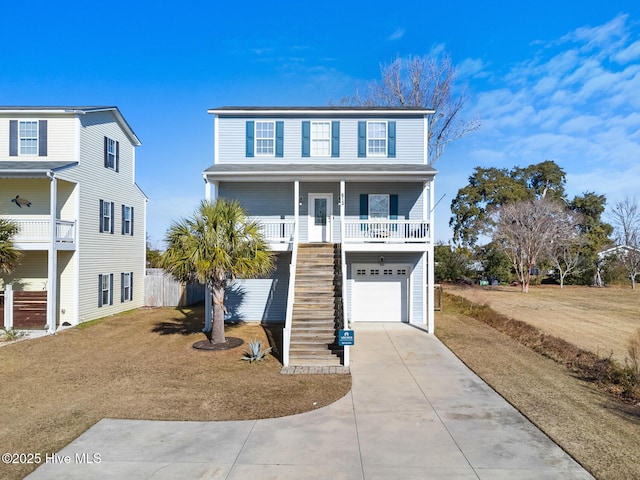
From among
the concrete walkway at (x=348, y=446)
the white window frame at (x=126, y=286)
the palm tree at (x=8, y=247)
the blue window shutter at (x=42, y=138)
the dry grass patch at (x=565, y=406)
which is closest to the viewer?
the concrete walkway at (x=348, y=446)

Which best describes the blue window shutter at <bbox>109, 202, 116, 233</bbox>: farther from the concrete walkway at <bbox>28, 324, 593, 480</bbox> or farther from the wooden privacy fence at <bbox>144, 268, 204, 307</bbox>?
the concrete walkway at <bbox>28, 324, 593, 480</bbox>

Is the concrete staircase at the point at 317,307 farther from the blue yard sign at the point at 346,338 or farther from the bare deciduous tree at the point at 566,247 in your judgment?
the bare deciduous tree at the point at 566,247

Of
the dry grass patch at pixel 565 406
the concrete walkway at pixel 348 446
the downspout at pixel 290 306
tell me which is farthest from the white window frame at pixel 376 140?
the concrete walkway at pixel 348 446

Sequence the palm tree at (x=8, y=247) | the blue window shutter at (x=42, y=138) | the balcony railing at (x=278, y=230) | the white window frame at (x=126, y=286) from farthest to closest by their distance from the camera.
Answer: the white window frame at (x=126, y=286), the blue window shutter at (x=42, y=138), the balcony railing at (x=278, y=230), the palm tree at (x=8, y=247)

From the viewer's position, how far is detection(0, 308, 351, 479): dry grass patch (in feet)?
20.5

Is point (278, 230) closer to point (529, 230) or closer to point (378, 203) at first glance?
point (378, 203)

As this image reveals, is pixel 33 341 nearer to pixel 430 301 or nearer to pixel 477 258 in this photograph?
pixel 430 301

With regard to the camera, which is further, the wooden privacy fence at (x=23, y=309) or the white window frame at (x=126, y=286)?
the white window frame at (x=126, y=286)

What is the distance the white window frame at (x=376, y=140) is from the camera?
51.1 ft

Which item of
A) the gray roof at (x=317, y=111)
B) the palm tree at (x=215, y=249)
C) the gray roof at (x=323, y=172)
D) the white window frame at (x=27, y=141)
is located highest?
the gray roof at (x=317, y=111)

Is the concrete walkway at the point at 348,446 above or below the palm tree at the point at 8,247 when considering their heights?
below

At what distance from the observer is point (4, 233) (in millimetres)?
13000

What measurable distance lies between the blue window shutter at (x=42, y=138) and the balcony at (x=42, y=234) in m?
2.98

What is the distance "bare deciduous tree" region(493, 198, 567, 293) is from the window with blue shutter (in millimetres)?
23744
